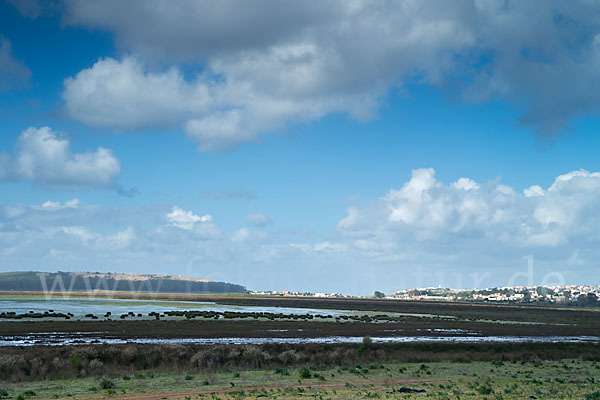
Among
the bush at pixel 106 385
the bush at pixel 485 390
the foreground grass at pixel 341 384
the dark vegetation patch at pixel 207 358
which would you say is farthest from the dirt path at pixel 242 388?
the dark vegetation patch at pixel 207 358

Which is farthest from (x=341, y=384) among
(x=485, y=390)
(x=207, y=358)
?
(x=207, y=358)

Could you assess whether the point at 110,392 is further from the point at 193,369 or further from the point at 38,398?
the point at 193,369

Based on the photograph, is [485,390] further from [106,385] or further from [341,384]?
[106,385]

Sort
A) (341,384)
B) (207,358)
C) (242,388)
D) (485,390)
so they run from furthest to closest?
(207,358), (341,384), (242,388), (485,390)

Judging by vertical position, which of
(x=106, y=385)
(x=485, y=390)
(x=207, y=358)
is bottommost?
(x=207, y=358)

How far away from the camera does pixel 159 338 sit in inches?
2255

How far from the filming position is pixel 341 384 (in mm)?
25500

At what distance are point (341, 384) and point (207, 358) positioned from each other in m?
11.2

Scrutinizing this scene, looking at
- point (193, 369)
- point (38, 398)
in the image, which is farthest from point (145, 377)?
point (38, 398)

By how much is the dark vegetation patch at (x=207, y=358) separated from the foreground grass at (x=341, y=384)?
6.96 feet

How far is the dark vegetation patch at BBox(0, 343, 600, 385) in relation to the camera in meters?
29.4

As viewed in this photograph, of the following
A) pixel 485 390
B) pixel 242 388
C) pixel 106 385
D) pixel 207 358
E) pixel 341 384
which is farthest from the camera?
pixel 207 358

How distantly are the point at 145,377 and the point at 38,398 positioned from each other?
22.8ft

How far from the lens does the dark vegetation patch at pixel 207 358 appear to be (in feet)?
96.4
